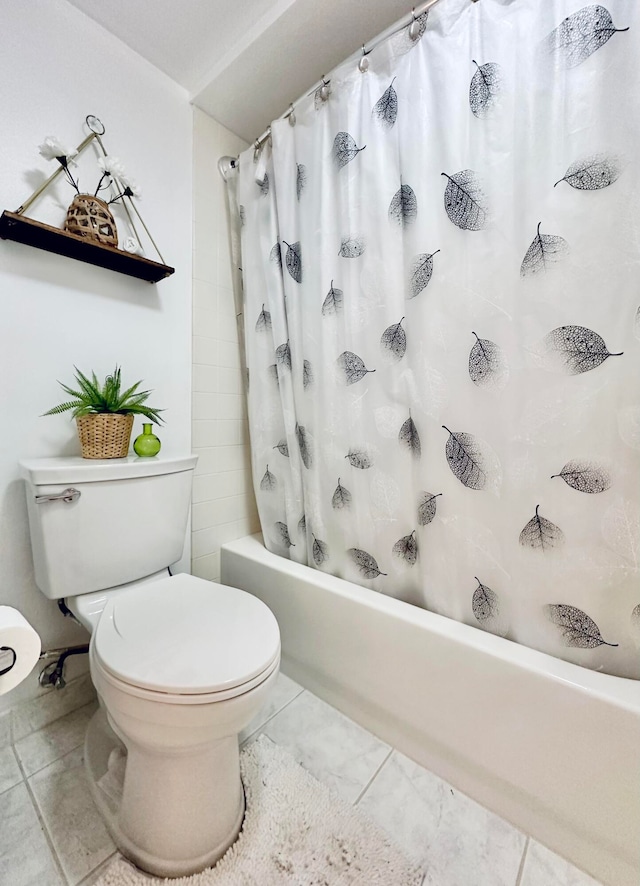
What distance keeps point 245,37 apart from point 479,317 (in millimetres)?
1150

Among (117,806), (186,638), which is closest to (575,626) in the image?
(186,638)

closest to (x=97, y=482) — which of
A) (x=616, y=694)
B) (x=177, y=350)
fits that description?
(x=177, y=350)

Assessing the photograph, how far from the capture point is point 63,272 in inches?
42.8

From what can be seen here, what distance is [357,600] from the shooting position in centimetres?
105

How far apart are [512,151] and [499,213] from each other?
12 centimetres

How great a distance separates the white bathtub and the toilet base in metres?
0.40

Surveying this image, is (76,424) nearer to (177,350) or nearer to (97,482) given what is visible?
(97,482)

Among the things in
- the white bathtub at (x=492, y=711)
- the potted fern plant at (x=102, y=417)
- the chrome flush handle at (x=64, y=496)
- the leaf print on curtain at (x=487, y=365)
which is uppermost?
the leaf print on curtain at (x=487, y=365)

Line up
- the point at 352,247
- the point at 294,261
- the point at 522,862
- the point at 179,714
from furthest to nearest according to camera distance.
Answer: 1. the point at 294,261
2. the point at 352,247
3. the point at 522,862
4. the point at 179,714

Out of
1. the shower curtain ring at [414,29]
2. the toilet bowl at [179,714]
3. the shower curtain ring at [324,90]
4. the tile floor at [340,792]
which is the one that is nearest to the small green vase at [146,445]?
the toilet bowl at [179,714]

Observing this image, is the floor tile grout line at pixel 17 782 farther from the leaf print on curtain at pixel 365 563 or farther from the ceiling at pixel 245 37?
the ceiling at pixel 245 37

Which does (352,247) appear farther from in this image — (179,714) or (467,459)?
(179,714)

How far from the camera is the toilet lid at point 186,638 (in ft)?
2.18

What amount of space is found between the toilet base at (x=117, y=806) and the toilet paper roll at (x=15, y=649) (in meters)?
0.49
